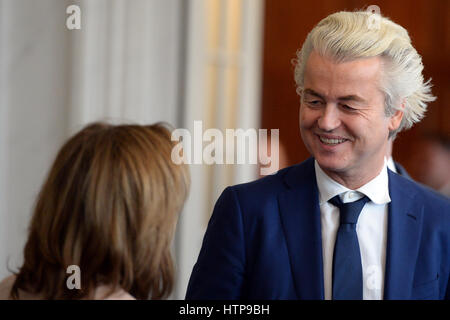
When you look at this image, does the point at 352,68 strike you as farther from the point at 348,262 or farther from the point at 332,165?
the point at 348,262

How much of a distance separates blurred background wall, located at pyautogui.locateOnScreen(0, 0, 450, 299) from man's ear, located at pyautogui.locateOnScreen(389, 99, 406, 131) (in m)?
1.12

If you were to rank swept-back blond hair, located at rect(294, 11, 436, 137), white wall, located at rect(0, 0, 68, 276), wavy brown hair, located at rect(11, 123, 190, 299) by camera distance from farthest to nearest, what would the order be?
white wall, located at rect(0, 0, 68, 276), wavy brown hair, located at rect(11, 123, 190, 299), swept-back blond hair, located at rect(294, 11, 436, 137)

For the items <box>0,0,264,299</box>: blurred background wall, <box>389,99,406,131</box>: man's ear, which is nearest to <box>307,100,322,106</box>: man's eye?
<box>389,99,406,131</box>: man's ear

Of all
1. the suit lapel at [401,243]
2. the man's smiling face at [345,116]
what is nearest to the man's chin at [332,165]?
the man's smiling face at [345,116]

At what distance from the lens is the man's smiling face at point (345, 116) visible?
1.05 meters

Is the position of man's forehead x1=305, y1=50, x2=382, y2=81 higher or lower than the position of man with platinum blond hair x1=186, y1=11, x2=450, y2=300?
higher

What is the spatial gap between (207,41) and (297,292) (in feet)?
5.49

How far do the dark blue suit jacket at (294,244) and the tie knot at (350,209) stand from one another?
0.13ft

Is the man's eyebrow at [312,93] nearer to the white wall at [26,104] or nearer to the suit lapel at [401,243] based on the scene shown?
the suit lapel at [401,243]

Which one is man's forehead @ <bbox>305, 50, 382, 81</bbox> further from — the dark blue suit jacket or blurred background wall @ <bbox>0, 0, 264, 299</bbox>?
blurred background wall @ <bbox>0, 0, 264, 299</bbox>

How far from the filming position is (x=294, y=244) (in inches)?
43.7

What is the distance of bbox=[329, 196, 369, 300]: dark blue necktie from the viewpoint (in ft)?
3.57

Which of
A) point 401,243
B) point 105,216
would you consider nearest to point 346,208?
point 401,243

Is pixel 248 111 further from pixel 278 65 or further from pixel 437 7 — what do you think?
pixel 437 7
